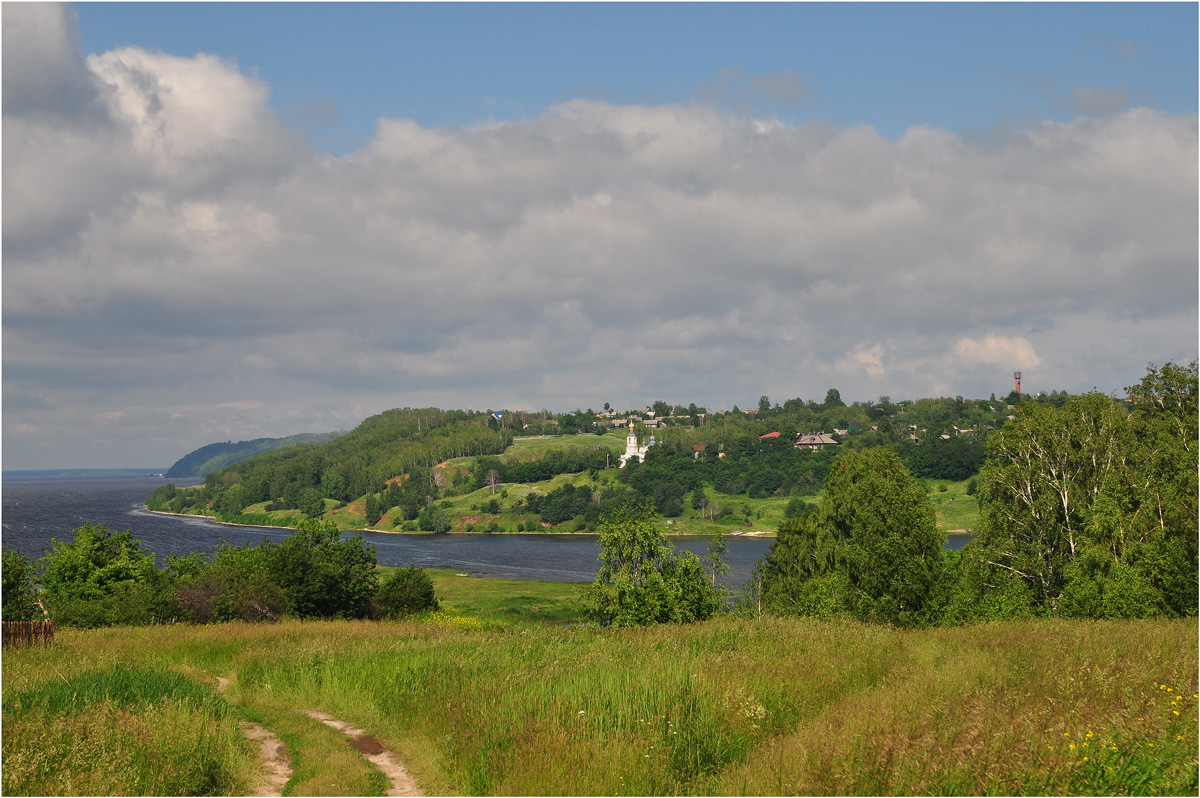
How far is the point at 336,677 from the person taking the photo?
1498 centimetres

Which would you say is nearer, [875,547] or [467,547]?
[875,547]

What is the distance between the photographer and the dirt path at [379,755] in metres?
9.70

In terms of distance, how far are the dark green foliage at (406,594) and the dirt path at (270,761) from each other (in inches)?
1701

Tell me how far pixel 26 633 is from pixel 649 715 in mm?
14874

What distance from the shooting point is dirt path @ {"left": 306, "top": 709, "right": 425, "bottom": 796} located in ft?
31.8

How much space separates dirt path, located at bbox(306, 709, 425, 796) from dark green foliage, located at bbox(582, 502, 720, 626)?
57.0 ft

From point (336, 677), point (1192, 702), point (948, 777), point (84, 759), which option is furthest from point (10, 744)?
point (1192, 702)

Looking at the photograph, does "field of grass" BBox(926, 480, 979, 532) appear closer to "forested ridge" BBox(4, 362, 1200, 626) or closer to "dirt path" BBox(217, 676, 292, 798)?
"forested ridge" BBox(4, 362, 1200, 626)

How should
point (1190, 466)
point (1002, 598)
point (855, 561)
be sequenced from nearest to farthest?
point (1190, 466), point (1002, 598), point (855, 561)

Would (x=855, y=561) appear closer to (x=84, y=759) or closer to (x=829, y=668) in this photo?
(x=829, y=668)

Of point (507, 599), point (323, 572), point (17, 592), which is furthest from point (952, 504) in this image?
point (17, 592)

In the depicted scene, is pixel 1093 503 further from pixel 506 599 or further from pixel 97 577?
pixel 506 599

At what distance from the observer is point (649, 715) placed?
437 inches

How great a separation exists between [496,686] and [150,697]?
17.7 ft
